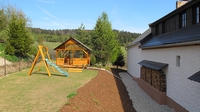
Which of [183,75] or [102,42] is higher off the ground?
[102,42]

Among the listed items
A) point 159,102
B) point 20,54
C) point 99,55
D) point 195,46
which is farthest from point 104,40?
point 195,46

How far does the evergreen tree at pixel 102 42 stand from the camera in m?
28.1

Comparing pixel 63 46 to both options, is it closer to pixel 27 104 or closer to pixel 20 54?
pixel 20 54

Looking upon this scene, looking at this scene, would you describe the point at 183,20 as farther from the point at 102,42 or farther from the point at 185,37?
the point at 102,42

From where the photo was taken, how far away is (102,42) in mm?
27891

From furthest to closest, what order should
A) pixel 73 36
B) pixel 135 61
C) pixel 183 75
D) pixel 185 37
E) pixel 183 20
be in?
pixel 73 36 < pixel 135 61 < pixel 183 20 < pixel 183 75 < pixel 185 37

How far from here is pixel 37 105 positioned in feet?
22.2

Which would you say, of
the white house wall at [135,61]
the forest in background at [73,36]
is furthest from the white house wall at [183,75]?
the forest in background at [73,36]

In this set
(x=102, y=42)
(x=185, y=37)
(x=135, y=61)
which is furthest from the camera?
(x=102, y=42)

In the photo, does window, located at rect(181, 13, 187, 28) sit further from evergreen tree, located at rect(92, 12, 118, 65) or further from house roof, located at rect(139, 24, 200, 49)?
evergreen tree, located at rect(92, 12, 118, 65)

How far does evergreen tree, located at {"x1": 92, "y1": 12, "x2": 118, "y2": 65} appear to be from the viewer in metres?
28.1

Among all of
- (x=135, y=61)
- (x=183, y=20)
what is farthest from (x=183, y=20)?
(x=135, y=61)

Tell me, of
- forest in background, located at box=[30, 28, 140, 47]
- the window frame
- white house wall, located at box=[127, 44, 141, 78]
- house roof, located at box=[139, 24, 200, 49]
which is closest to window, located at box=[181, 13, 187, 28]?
the window frame

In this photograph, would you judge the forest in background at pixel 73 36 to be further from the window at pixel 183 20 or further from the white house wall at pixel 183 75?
the white house wall at pixel 183 75
